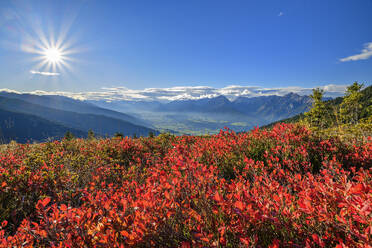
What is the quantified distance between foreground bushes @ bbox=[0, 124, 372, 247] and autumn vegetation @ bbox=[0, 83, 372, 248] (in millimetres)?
18

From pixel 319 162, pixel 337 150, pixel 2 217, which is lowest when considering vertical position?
pixel 2 217

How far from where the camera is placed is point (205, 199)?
7.30 feet

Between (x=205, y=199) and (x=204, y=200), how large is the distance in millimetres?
24

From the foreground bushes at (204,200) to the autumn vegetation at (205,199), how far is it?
0.02 m

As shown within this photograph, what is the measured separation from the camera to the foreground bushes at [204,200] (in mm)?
1970

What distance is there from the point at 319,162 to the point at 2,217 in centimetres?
738

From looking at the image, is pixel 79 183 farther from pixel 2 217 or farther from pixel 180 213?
pixel 180 213

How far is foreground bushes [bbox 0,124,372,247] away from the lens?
6.46 ft

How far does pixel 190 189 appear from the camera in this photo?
3.03m

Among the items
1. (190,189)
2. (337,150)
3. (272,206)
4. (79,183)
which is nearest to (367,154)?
(337,150)

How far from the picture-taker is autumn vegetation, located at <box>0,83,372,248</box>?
6.47 feet

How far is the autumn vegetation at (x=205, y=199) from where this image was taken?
197 centimetres

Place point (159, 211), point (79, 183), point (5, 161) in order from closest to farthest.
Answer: point (159, 211)
point (79, 183)
point (5, 161)

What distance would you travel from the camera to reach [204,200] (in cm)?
224
